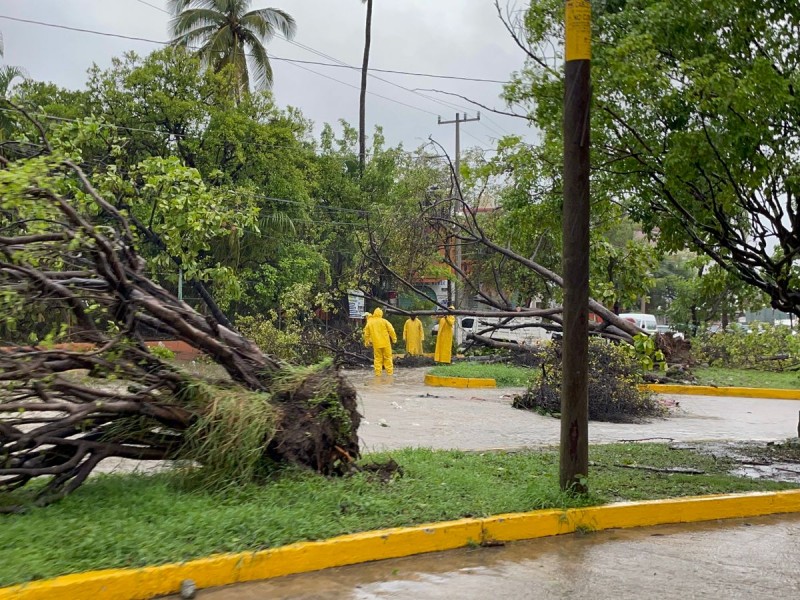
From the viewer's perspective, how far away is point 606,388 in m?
14.9

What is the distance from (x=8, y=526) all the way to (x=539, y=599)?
3.35 m

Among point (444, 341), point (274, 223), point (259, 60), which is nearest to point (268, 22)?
point (259, 60)

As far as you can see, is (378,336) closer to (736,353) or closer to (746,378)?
(746,378)

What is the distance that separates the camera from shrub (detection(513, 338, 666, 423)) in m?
14.9

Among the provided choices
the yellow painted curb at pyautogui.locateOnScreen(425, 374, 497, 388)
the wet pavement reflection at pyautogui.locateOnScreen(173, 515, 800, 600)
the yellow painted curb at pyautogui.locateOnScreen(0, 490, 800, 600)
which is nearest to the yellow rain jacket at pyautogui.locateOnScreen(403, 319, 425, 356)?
the yellow painted curb at pyautogui.locateOnScreen(425, 374, 497, 388)

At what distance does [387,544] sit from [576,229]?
9.80 ft

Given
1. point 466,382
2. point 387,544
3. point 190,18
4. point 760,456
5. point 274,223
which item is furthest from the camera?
point 190,18

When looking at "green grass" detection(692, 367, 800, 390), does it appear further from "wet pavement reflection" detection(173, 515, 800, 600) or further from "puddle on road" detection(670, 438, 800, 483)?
"wet pavement reflection" detection(173, 515, 800, 600)

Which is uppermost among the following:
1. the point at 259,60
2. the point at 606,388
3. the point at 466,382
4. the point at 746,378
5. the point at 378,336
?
the point at 259,60

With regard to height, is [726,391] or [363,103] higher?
[363,103]

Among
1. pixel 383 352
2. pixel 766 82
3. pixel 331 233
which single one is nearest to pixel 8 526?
pixel 766 82

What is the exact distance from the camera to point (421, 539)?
5.92m

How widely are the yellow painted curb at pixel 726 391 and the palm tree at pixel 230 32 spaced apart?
18.1 m

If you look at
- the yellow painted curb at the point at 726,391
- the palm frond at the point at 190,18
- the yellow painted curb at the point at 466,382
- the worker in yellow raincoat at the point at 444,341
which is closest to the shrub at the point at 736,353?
the yellow painted curb at the point at 726,391
